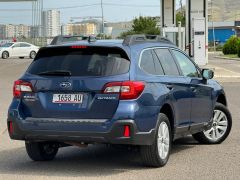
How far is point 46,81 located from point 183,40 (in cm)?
3241

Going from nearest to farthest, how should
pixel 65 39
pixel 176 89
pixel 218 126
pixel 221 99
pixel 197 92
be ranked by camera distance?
pixel 176 89 < pixel 65 39 < pixel 197 92 < pixel 218 126 < pixel 221 99

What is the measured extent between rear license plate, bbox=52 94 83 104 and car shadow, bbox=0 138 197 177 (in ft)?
2.89

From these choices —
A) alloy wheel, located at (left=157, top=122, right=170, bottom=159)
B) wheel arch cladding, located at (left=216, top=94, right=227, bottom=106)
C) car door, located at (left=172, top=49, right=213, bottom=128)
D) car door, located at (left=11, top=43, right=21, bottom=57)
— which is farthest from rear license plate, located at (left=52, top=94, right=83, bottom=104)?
car door, located at (left=11, top=43, right=21, bottom=57)

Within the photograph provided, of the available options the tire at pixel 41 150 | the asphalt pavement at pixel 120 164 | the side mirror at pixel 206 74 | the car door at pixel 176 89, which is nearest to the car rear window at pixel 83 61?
the car door at pixel 176 89

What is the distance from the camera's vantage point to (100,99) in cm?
730

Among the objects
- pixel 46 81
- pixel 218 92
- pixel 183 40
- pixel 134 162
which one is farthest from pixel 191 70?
pixel 183 40

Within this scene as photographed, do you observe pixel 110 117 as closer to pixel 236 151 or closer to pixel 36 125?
pixel 36 125

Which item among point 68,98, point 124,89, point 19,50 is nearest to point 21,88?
point 68,98

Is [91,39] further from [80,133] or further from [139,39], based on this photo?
[80,133]

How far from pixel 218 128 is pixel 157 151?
261 centimetres

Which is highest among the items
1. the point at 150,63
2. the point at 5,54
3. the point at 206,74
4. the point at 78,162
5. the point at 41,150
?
the point at 5,54

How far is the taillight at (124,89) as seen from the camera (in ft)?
23.8

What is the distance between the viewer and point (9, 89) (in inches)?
852

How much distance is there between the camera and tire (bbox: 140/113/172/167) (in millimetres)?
7523
